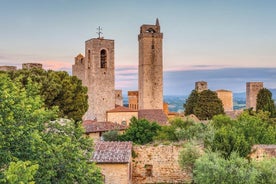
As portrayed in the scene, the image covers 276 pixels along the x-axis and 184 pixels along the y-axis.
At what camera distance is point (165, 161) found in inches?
862

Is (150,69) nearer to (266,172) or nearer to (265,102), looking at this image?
(265,102)

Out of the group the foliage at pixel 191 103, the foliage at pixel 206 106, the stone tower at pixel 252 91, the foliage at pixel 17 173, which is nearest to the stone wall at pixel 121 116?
the foliage at pixel 206 106

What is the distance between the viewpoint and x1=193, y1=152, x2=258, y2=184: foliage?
14.3m

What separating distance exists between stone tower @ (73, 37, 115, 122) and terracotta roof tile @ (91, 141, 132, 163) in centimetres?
3222

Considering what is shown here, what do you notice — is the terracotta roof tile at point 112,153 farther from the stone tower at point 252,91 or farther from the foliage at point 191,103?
the stone tower at point 252,91

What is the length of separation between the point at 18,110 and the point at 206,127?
18.4 meters

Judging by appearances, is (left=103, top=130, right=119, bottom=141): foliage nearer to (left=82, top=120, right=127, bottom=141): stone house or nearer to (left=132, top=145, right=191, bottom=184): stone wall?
(left=82, top=120, right=127, bottom=141): stone house

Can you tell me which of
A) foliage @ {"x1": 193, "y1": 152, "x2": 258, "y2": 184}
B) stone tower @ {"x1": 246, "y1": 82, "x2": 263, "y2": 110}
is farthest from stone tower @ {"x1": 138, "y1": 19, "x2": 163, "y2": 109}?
foliage @ {"x1": 193, "y1": 152, "x2": 258, "y2": 184}

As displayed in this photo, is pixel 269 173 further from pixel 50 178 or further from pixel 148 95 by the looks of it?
pixel 148 95

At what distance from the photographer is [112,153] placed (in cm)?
1916

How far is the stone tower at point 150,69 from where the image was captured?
6606 centimetres

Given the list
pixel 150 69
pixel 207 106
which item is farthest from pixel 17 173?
pixel 150 69

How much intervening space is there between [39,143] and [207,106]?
4648 centimetres

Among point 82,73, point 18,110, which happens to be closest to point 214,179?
point 18,110
